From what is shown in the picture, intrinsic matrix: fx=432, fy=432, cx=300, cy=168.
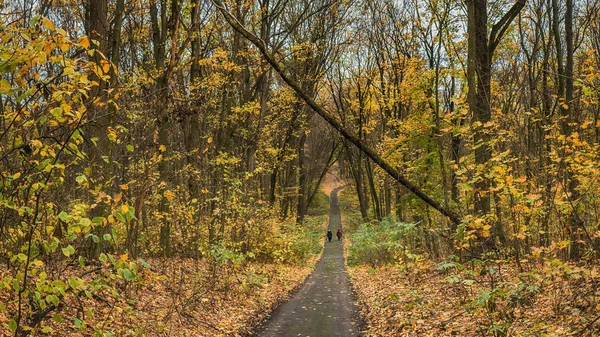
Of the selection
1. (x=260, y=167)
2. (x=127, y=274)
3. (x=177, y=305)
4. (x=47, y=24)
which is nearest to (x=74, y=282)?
(x=127, y=274)

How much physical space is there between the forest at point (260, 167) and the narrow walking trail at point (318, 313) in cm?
42

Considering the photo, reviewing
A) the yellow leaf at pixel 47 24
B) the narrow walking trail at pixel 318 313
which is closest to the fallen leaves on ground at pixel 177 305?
the narrow walking trail at pixel 318 313

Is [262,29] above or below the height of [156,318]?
above

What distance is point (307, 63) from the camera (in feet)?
71.8

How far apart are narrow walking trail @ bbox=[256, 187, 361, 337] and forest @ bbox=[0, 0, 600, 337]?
42cm

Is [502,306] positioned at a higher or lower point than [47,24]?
lower

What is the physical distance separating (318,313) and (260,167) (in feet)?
24.0

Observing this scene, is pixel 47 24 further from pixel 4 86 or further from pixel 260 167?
pixel 260 167

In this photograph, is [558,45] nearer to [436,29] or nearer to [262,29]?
[436,29]

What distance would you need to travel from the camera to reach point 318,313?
11125 millimetres

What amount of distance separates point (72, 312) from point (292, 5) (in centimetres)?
1701

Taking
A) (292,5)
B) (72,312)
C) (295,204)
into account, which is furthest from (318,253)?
(72,312)

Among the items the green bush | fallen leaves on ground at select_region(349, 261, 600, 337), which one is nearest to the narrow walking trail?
fallen leaves on ground at select_region(349, 261, 600, 337)

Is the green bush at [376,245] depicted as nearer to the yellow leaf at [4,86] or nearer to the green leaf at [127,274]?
the green leaf at [127,274]
